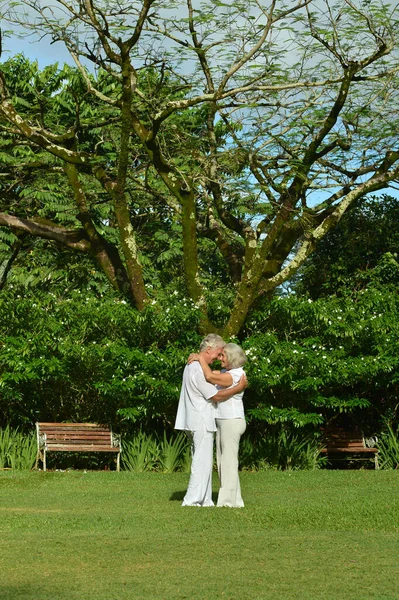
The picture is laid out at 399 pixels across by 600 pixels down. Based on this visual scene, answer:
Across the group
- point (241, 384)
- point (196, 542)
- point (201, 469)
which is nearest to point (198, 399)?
point (241, 384)

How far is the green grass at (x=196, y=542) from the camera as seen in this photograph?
649 cm

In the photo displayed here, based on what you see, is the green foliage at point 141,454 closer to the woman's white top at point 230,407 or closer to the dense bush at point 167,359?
the dense bush at point 167,359

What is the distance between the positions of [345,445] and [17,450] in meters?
5.49

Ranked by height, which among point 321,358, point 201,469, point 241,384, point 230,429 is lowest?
point 201,469

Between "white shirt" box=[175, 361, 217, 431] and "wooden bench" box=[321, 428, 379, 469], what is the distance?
6301 mm

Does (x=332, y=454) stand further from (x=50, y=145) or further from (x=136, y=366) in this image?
(x=50, y=145)

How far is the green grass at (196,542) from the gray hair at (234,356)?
159cm

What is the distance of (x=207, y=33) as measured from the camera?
17.2 metres

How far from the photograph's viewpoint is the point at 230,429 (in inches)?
434

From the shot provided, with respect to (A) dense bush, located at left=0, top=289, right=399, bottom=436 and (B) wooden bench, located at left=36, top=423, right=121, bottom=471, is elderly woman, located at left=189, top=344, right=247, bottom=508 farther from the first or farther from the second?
(B) wooden bench, located at left=36, top=423, right=121, bottom=471

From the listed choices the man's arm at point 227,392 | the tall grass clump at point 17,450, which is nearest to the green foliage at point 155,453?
the tall grass clump at point 17,450

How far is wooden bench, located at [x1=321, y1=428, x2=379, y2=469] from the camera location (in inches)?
657

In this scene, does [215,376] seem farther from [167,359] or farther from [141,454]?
[141,454]

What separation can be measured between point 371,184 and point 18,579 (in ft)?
41.5
